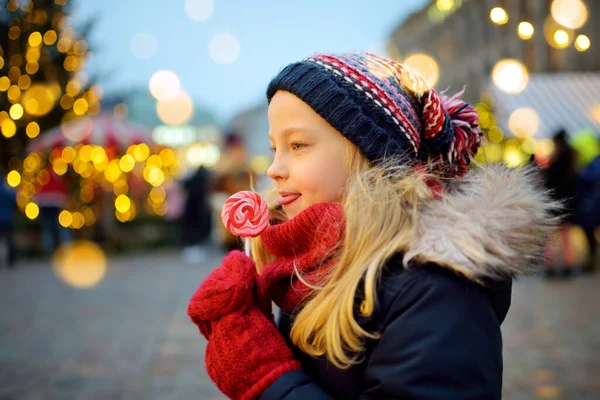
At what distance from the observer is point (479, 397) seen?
1.17 metres

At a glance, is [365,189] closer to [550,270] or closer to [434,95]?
[434,95]

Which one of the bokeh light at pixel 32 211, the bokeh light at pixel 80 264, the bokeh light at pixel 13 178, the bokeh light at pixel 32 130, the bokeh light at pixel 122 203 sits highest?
the bokeh light at pixel 32 130

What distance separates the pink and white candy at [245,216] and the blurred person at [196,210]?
1060 cm

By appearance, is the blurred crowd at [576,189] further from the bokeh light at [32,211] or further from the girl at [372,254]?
the bokeh light at [32,211]

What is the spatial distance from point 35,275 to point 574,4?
9.35 metres

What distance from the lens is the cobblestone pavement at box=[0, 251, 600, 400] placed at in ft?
14.0

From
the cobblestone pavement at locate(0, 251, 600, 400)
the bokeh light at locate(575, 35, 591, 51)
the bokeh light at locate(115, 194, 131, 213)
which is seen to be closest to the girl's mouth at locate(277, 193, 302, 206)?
the bokeh light at locate(575, 35, 591, 51)

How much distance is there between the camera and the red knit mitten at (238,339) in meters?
1.34

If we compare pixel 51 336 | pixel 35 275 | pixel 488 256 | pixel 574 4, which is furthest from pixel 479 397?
pixel 35 275

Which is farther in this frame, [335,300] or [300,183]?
[300,183]

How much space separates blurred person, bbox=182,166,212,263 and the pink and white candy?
10600 mm

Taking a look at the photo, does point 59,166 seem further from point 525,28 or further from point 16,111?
point 525,28

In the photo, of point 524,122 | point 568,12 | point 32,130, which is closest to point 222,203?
point 524,122

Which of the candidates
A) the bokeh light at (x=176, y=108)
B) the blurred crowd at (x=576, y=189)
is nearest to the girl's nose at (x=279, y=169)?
the blurred crowd at (x=576, y=189)
